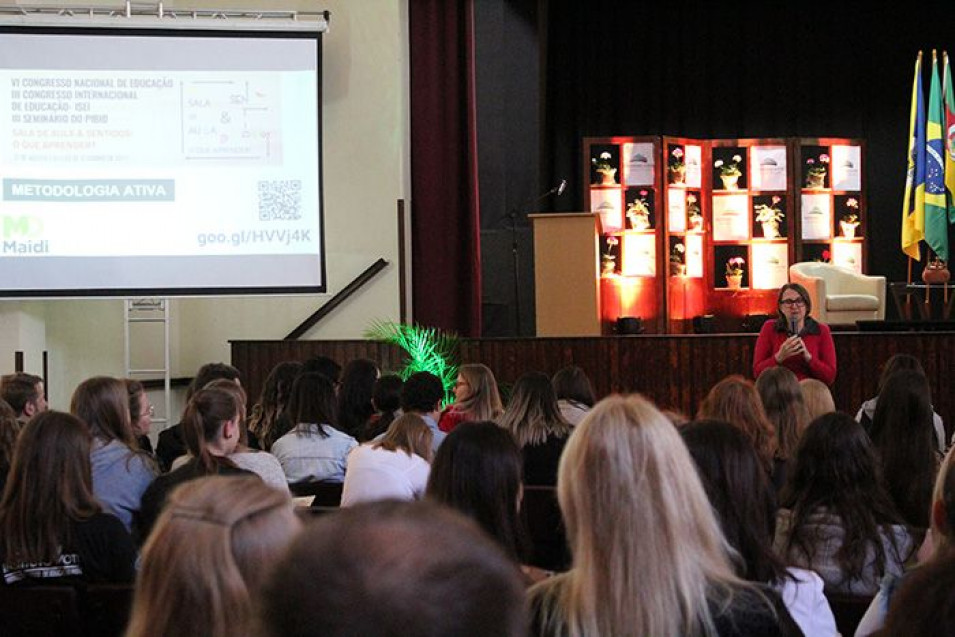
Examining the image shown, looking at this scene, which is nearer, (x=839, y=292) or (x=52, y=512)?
(x=52, y=512)

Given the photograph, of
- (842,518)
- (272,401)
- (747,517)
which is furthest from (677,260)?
(747,517)

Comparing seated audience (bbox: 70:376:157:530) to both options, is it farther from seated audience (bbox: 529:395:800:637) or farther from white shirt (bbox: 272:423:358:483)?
seated audience (bbox: 529:395:800:637)

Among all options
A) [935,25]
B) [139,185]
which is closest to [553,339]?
[139,185]

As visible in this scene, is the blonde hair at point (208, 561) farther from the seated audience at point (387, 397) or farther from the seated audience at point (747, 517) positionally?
the seated audience at point (387, 397)

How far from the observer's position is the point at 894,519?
115 inches

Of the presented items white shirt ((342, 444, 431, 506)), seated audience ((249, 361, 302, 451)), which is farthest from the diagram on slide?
white shirt ((342, 444, 431, 506))

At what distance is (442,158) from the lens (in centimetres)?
1020

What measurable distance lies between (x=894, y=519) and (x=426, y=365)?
5.74 metres

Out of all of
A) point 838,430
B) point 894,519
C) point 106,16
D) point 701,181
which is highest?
point 106,16

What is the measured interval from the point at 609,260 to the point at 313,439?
741cm

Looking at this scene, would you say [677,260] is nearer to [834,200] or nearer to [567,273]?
[834,200]

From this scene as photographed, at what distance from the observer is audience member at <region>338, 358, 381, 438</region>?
18.5 ft

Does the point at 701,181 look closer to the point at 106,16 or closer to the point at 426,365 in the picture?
the point at 426,365

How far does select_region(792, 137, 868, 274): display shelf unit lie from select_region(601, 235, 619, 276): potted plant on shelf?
1850 mm
